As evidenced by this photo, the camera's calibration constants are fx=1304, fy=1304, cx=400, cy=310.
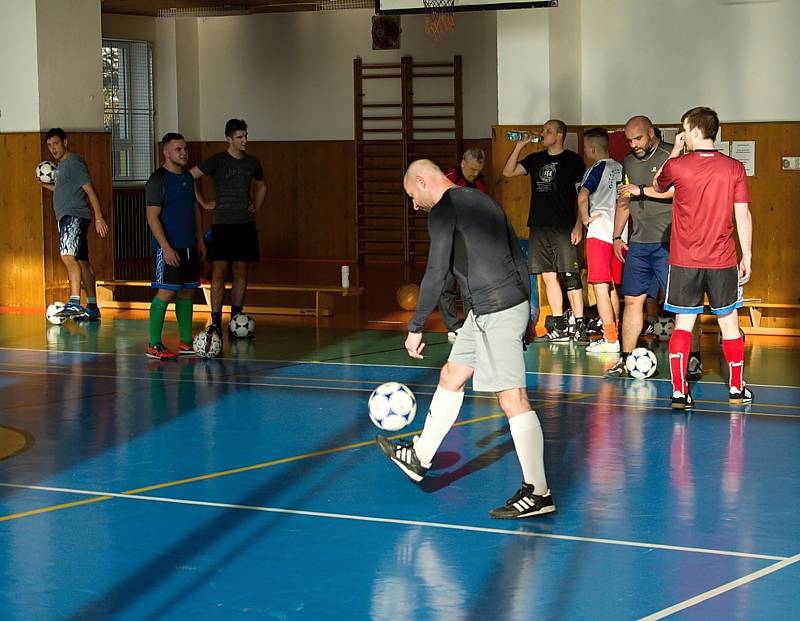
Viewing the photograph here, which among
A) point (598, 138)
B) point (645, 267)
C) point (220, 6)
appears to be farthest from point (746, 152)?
point (220, 6)

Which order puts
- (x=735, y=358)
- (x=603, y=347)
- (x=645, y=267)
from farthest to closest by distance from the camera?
(x=603, y=347) < (x=645, y=267) < (x=735, y=358)

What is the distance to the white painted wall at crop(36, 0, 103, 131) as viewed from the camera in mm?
15383

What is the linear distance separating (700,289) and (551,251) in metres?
3.69

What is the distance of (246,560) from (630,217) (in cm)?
581

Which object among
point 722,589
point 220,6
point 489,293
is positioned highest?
point 220,6

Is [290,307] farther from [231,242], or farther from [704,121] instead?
[704,121]

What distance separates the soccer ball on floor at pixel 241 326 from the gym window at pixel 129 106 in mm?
10740

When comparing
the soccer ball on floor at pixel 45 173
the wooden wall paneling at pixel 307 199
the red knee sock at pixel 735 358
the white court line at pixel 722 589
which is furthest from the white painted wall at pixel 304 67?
the white court line at pixel 722 589

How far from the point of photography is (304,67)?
2238 centimetres

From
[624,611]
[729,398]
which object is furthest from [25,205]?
[624,611]

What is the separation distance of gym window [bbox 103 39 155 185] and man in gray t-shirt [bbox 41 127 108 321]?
8.34 metres

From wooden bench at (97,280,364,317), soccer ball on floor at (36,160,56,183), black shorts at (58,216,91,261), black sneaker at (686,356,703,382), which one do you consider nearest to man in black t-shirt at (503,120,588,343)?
black sneaker at (686,356,703,382)

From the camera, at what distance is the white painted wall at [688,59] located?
13094 mm

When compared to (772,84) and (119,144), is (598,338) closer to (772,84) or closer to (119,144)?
(772,84)
